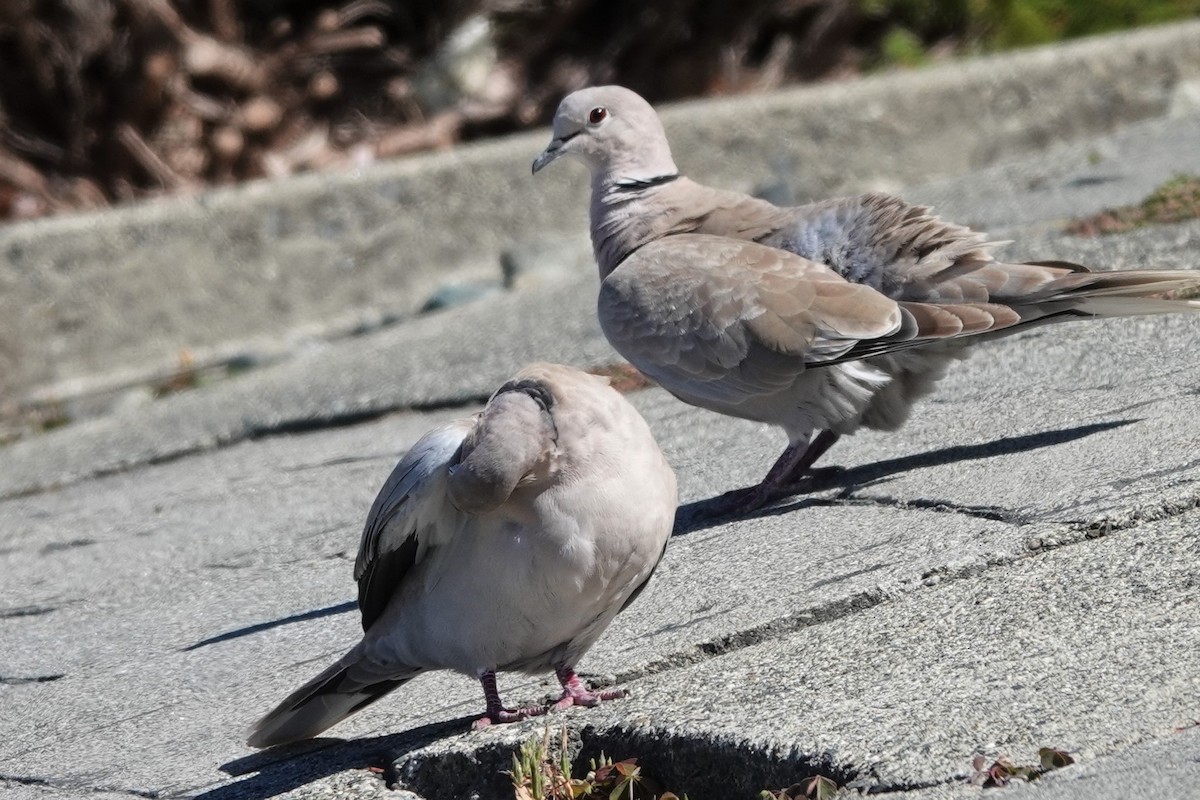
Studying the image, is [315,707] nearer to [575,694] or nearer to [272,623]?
[575,694]

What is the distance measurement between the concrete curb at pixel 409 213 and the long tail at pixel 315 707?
4376 millimetres

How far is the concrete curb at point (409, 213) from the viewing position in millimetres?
7121

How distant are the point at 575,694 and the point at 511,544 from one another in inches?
A: 10.9

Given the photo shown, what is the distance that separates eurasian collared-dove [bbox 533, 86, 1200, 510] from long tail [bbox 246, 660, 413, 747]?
123cm

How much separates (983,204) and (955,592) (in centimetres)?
395

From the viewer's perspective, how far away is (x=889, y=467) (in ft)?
12.9

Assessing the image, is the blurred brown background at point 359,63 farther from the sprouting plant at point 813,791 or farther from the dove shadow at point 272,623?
the sprouting plant at point 813,791

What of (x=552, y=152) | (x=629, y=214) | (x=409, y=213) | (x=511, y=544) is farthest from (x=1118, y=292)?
(x=409, y=213)

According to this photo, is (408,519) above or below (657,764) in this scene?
above

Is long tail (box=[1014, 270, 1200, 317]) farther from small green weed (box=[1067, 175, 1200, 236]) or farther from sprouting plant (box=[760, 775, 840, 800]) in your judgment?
sprouting plant (box=[760, 775, 840, 800])

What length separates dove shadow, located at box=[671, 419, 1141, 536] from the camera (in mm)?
3725

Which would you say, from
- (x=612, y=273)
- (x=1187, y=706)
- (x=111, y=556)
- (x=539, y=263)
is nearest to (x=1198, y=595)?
(x=1187, y=706)

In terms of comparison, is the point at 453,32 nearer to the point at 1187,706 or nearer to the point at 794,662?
the point at 794,662

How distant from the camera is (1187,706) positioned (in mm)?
2240
